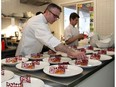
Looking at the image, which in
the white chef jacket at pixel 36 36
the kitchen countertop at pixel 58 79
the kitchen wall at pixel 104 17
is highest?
the kitchen wall at pixel 104 17

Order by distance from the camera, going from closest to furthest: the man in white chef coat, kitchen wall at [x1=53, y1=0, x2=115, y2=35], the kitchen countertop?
the kitchen countertop
the man in white chef coat
kitchen wall at [x1=53, y1=0, x2=115, y2=35]

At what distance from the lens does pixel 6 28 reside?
3428 mm

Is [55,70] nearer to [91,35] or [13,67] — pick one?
[13,67]

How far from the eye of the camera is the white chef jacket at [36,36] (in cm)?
154

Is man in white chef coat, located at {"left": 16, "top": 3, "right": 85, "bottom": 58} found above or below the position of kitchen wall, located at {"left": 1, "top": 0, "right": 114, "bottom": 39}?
below

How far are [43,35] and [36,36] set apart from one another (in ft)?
0.35

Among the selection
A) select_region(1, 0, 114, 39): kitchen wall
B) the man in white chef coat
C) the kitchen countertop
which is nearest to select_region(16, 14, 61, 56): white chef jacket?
the man in white chef coat

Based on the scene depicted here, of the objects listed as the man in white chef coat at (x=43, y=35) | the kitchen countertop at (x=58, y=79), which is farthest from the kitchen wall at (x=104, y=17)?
the kitchen countertop at (x=58, y=79)

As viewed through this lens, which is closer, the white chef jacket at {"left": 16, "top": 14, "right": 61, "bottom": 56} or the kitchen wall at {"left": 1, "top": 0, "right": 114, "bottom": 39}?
the white chef jacket at {"left": 16, "top": 14, "right": 61, "bottom": 56}

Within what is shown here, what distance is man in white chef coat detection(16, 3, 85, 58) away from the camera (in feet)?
4.96

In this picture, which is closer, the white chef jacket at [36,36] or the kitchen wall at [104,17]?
the white chef jacket at [36,36]

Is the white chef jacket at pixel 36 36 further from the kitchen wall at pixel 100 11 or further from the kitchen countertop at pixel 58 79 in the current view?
the kitchen wall at pixel 100 11

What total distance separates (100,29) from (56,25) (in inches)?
61.9

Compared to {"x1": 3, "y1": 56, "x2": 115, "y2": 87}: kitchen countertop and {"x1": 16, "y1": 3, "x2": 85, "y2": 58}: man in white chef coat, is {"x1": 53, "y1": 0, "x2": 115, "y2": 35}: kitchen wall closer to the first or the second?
{"x1": 16, "y1": 3, "x2": 85, "y2": 58}: man in white chef coat
